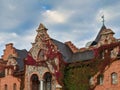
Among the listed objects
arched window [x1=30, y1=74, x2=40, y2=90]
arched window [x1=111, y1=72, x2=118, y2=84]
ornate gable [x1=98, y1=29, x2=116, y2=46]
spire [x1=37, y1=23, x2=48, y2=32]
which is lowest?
arched window [x1=111, y1=72, x2=118, y2=84]

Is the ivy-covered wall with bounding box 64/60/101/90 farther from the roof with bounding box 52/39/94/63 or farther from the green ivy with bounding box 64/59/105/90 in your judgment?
the roof with bounding box 52/39/94/63

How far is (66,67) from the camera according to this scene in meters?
50.3

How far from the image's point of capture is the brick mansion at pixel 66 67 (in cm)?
4644

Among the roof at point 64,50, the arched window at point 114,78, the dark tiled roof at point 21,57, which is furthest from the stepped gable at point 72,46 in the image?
the arched window at point 114,78

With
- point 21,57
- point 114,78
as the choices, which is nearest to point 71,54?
point 114,78

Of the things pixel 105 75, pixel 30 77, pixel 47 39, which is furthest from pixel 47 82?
pixel 105 75

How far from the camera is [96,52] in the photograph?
158 ft

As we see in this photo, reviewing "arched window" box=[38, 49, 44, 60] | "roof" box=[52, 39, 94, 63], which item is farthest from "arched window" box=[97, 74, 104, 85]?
"arched window" box=[38, 49, 44, 60]

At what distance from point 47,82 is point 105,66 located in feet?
31.7

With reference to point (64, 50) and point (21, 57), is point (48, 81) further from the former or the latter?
point (21, 57)

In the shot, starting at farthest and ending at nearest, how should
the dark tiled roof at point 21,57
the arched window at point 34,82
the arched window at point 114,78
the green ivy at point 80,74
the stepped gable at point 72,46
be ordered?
the dark tiled roof at point 21,57 < the stepped gable at point 72,46 < the arched window at point 34,82 < the green ivy at point 80,74 < the arched window at point 114,78

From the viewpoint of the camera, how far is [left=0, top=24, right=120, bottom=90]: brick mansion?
152 ft

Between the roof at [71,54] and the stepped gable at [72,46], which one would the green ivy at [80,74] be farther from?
the stepped gable at [72,46]

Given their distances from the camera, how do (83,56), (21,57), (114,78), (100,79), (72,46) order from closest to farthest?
(114,78) < (100,79) < (83,56) < (72,46) < (21,57)
